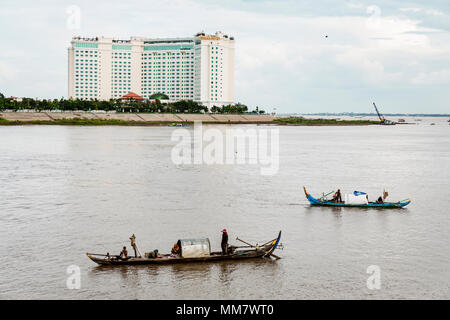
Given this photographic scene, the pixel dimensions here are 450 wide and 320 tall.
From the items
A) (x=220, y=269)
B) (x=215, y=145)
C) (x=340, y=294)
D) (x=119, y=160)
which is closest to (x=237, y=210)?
(x=220, y=269)

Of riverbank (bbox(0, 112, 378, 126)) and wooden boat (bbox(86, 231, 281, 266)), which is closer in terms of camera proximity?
wooden boat (bbox(86, 231, 281, 266))

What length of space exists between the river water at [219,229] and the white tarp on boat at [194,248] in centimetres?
51

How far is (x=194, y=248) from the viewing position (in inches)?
869

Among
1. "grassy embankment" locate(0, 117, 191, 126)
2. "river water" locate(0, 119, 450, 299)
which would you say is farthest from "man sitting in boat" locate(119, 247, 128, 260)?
"grassy embankment" locate(0, 117, 191, 126)

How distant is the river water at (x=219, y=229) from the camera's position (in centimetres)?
1966

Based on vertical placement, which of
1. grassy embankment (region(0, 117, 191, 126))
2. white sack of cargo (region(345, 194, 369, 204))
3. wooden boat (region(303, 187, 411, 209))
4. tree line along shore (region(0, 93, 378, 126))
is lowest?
wooden boat (region(303, 187, 411, 209))

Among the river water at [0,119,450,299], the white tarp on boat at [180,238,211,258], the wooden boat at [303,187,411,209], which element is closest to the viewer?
the river water at [0,119,450,299]

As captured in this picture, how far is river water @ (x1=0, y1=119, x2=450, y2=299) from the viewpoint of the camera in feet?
64.5

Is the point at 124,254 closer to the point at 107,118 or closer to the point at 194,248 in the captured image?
the point at 194,248

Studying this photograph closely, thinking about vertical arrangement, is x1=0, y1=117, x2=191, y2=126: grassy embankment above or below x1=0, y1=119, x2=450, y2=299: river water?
above

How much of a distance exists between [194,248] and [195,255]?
30 centimetres

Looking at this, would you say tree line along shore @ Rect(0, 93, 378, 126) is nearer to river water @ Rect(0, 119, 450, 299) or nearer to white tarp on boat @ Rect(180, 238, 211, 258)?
river water @ Rect(0, 119, 450, 299)
